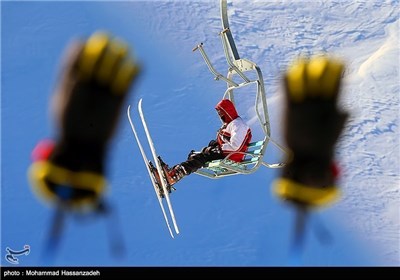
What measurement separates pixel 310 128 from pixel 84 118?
1.42 feet

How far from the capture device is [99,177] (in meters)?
1.80

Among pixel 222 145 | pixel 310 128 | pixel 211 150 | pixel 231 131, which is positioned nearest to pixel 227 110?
pixel 231 131

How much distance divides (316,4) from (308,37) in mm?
3381

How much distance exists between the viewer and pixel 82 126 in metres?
1.77

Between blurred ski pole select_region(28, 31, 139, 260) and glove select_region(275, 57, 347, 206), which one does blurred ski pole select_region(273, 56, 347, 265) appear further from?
blurred ski pole select_region(28, 31, 139, 260)

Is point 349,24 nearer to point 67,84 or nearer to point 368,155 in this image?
point 368,155

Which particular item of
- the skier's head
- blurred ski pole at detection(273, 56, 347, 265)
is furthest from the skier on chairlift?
blurred ski pole at detection(273, 56, 347, 265)

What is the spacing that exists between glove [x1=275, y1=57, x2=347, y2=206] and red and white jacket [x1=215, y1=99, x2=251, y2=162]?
952 centimetres

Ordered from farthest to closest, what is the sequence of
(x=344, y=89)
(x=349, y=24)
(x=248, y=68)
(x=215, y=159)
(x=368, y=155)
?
(x=349, y=24), (x=368, y=155), (x=215, y=159), (x=248, y=68), (x=344, y=89)

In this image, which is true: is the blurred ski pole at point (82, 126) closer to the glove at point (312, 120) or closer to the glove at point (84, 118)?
the glove at point (84, 118)

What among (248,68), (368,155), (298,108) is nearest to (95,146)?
(298,108)

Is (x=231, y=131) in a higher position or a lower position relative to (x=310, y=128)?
lower

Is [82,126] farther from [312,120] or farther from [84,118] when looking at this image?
[312,120]

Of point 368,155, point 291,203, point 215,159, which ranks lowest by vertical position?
point 368,155
